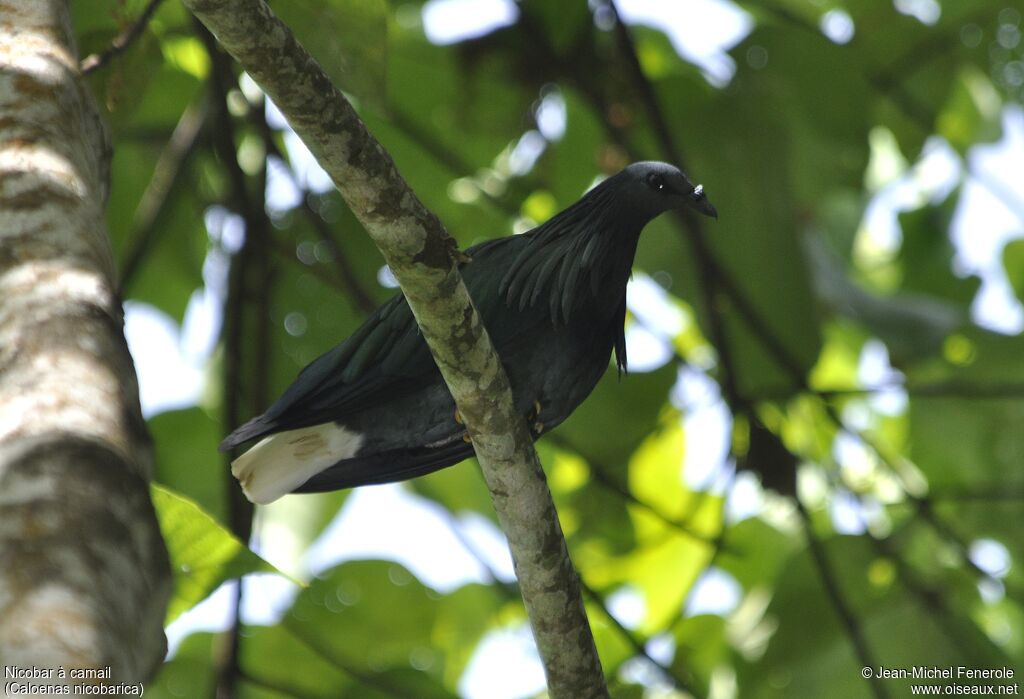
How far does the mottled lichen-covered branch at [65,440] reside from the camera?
137cm

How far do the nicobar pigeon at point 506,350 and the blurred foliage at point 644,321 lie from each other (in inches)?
43.9

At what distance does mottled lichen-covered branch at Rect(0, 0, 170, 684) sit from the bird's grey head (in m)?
1.41

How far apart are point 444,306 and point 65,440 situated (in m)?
0.94

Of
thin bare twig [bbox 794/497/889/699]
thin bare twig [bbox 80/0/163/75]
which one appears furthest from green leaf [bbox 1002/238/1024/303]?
thin bare twig [bbox 80/0/163/75]

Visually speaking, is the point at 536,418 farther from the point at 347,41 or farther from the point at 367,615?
the point at 367,615

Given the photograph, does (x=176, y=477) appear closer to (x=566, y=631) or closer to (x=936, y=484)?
(x=566, y=631)

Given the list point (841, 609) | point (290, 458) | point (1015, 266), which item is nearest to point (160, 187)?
point (290, 458)

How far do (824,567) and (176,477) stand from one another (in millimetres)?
2394

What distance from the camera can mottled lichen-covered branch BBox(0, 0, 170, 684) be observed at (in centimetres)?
137

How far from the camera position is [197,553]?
2.84 m

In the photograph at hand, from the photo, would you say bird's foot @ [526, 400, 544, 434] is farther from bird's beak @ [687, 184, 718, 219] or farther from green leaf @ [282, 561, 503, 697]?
green leaf @ [282, 561, 503, 697]

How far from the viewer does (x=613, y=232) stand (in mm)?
3070

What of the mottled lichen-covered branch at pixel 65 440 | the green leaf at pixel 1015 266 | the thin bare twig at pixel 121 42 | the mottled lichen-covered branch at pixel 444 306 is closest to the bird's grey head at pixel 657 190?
the mottled lichen-covered branch at pixel 444 306

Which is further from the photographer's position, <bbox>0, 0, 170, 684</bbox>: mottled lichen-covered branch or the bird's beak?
the bird's beak
